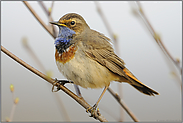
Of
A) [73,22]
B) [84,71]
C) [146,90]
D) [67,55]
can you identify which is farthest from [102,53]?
[146,90]

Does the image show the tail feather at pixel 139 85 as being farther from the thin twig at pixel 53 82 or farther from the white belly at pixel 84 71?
the thin twig at pixel 53 82

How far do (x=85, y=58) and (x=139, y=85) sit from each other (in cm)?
118

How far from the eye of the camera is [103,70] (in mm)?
3203

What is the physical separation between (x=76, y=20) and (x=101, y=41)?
0.56 m

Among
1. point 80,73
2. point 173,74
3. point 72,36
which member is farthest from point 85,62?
point 173,74

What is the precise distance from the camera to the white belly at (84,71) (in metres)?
3.07

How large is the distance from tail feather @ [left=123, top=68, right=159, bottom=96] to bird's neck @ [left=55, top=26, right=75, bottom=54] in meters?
1.13

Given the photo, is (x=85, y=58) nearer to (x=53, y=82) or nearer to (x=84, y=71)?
(x=84, y=71)

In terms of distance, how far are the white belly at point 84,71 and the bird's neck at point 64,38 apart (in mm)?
228

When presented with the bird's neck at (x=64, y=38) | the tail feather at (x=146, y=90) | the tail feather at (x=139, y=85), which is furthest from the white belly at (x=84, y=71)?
the tail feather at (x=146, y=90)

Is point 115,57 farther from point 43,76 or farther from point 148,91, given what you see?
point 43,76

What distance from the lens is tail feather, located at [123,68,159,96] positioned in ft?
11.4

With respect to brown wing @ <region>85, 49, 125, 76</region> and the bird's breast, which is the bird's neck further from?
brown wing @ <region>85, 49, 125, 76</region>

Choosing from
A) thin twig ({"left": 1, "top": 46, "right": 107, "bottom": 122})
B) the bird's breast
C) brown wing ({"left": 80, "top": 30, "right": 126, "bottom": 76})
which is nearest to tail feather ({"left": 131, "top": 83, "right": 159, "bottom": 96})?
brown wing ({"left": 80, "top": 30, "right": 126, "bottom": 76})
